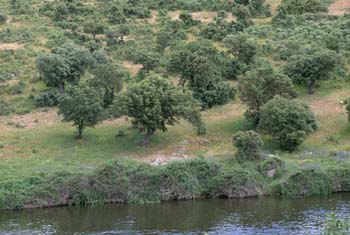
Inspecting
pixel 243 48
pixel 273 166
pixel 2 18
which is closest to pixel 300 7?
pixel 243 48

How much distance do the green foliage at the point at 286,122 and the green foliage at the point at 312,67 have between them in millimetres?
13685

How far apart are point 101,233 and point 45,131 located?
31501mm

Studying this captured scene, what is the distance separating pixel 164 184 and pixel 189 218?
321 inches

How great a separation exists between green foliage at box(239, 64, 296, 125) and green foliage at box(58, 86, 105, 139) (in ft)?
59.5

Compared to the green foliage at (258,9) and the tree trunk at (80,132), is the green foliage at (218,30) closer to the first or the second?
the green foliage at (258,9)

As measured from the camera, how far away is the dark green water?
214 feet

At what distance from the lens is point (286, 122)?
8462cm

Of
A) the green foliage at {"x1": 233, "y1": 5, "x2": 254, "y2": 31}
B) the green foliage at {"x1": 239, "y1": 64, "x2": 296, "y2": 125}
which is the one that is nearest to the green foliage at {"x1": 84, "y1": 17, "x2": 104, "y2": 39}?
the green foliage at {"x1": 233, "y1": 5, "x2": 254, "y2": 31}

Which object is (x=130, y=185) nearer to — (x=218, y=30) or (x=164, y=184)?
(x=164, y=184)

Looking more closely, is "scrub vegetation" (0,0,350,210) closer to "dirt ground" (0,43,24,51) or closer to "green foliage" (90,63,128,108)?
"green foliage" (90,63,128,108)

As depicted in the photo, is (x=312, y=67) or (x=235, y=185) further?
(x=312, y=67)

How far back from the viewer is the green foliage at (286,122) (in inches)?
3314

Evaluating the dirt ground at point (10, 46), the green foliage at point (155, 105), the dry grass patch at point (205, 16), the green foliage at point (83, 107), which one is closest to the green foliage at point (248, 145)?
the green foliage at point (155, 105)

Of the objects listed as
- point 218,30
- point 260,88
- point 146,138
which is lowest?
point 146,138
